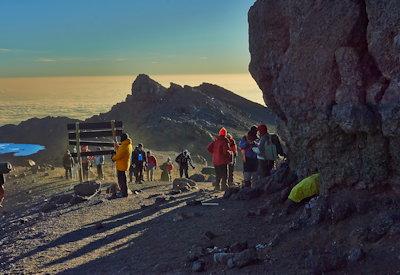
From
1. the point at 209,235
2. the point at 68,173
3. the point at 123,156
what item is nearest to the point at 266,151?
the point at 209,235

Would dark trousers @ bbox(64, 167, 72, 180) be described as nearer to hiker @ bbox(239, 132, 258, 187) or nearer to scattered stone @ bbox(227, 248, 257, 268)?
hiker @ bbox(239, 132, 258, 187)

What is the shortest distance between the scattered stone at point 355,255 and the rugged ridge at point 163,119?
51306mm

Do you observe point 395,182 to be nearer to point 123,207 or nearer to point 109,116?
point 123,207

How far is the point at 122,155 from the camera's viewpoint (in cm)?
1880

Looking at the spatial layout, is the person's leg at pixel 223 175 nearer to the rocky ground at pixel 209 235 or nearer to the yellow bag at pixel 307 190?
the rocky ground at pixel 209 235

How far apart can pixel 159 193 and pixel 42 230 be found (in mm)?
5713

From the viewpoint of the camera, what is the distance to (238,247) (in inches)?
438

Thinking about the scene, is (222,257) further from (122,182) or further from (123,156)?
(122,182)

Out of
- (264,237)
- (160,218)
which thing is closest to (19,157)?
(160,218)

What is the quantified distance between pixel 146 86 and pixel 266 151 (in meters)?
65.3

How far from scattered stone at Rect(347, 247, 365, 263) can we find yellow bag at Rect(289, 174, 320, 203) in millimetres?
3392

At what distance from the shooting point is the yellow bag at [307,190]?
1227 centimetres

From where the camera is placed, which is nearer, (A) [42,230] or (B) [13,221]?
(A) [42,230]

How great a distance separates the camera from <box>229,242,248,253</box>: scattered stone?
36.0ft
